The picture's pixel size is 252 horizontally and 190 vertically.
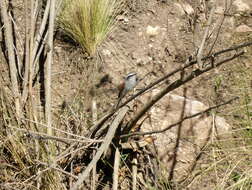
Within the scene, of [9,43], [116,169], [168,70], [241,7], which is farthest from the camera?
[241,7]

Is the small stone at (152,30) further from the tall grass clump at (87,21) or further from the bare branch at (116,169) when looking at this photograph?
the bare branch at (116,169)

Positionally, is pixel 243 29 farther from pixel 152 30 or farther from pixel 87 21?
pixel 87 21

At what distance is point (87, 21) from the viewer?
2057mm

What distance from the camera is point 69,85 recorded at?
84.2 inches

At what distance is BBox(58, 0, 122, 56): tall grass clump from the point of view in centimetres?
207

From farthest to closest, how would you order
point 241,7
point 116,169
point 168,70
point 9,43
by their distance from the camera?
1. point 241,7
2. point 168,70
3. point 9,43
4. point 116,169

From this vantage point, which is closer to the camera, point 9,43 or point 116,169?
point 116,169

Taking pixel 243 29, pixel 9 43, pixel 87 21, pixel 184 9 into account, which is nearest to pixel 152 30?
pixel 184 9

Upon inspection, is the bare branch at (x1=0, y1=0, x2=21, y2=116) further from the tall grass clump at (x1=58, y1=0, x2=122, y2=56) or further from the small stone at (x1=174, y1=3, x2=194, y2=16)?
the small stone at (x1=174, y1=3, x2=194, y2=16)

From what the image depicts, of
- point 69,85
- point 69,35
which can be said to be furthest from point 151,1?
point 69,85

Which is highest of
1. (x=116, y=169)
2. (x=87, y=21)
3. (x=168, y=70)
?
(x=87, y=21)

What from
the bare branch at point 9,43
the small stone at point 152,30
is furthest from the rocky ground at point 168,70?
the bare branch at point 9,43

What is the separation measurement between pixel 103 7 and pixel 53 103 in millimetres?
499

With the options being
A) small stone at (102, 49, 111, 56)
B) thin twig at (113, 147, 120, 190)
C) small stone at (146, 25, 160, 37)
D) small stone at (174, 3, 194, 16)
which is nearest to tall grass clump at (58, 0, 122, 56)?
small stone at (102, 49, 111, 56)
